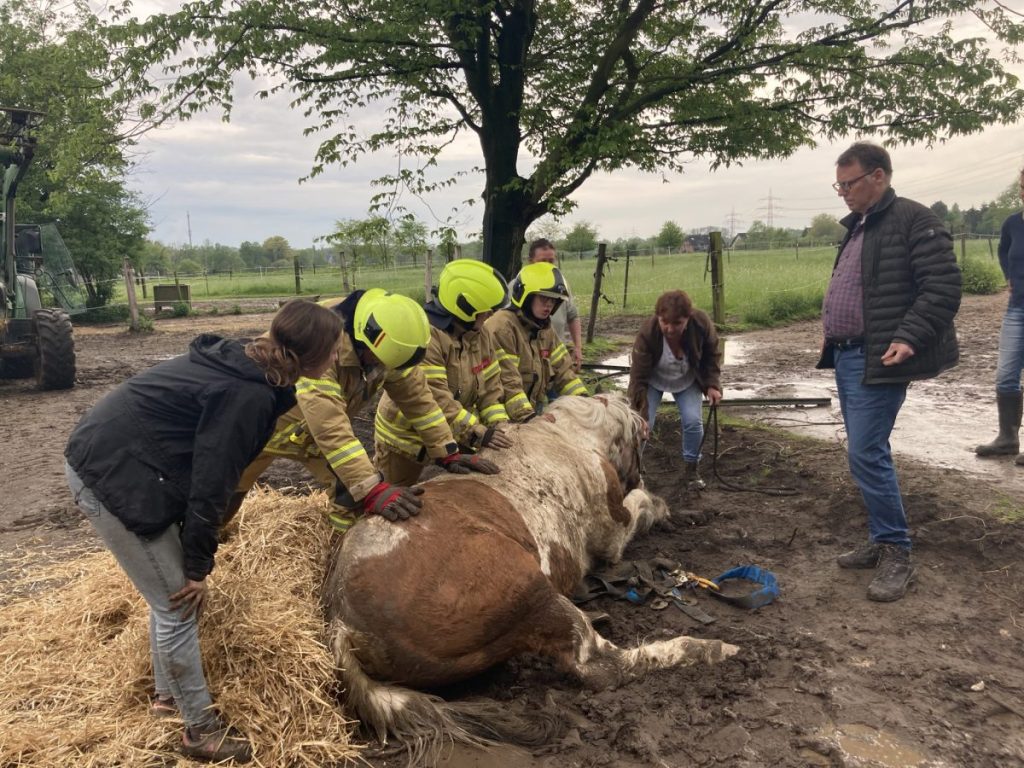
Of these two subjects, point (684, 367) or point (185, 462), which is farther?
point (684, 367)

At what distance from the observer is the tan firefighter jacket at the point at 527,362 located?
16.9 feet

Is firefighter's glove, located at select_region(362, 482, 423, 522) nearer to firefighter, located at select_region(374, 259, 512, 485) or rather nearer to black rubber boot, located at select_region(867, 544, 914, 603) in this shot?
firefighter, located at select_region(374, 259, 512, 485)

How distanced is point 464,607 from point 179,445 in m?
1.41

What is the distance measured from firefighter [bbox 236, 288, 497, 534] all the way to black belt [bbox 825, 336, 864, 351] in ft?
7.83

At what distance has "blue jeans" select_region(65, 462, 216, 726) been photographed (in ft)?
8.16

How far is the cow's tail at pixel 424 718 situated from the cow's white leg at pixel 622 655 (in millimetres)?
428

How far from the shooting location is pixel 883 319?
3.94 m

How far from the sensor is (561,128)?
901 centimetres

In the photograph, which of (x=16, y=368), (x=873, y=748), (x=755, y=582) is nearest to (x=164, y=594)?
(x=873, y=748)

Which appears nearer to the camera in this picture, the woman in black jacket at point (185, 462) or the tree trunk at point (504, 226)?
the woman in black jacket at point (185, 462)

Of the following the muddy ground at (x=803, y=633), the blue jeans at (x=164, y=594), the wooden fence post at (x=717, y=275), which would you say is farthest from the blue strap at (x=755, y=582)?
the wooden fence post at (x=717, y=275)

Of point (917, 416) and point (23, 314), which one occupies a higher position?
point (23, 314)

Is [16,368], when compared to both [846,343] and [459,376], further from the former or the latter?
[846,343]

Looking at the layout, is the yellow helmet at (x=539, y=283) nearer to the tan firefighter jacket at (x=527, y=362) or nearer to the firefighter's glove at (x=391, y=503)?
the tan firefighter jacket at (x=527, y=362)
